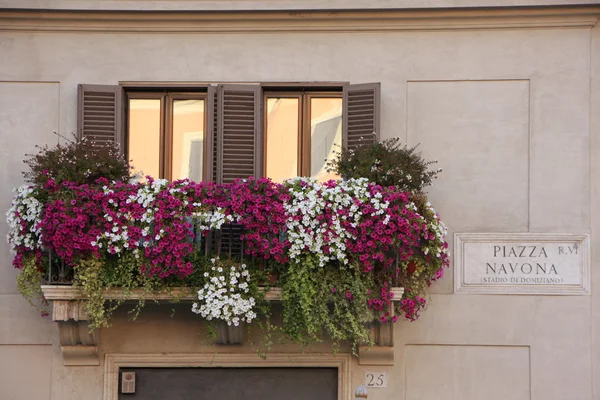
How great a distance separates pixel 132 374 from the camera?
42.7 feet

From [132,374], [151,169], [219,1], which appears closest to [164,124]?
[151,169]

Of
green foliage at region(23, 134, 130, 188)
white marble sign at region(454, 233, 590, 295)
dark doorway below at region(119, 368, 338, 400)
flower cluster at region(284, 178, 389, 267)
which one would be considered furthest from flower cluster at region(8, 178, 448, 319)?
dark doorway below at region(119, 368, 338, 400)

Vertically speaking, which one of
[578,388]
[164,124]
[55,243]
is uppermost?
[164,124]

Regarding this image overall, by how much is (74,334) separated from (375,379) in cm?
294

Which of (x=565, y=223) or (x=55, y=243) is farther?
(x=565, y=223)

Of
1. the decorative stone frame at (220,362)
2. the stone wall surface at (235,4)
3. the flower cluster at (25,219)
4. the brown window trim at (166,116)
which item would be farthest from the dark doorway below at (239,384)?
the stone wall surface at (235,4)

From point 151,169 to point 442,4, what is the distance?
3357 millimetres

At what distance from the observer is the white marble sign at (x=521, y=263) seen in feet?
42.1

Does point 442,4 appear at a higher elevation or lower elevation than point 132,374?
higher

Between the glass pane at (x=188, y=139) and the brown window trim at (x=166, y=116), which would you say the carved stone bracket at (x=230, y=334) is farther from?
the brown window trim at (x=166, y=116)

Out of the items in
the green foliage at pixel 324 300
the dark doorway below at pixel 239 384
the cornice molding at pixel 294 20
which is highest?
the cornice molding at pixel 294 20

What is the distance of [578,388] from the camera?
12742mm

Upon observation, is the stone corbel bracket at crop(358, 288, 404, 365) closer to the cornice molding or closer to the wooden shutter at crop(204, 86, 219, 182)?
the wooden shutter at crop(204, 86, 219, 182)

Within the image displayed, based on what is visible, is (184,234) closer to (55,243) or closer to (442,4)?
(55,243)
